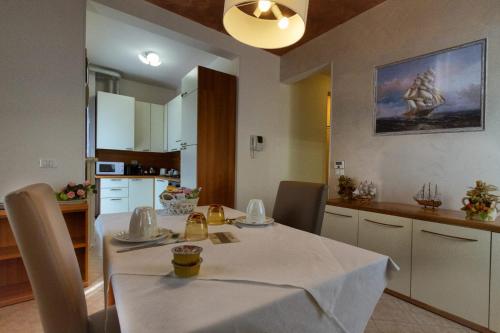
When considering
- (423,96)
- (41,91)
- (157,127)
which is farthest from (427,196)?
(157,127)

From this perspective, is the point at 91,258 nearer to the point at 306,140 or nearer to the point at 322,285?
the point at 322,285

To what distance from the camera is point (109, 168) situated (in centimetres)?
417

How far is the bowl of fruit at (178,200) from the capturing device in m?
1.54

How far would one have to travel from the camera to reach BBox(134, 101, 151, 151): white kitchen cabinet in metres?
4.52

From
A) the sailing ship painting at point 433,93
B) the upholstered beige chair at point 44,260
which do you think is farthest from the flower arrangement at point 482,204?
the upholstered beige chair at point 44,260

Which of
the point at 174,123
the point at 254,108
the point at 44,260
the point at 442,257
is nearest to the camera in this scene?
the point at 44,260

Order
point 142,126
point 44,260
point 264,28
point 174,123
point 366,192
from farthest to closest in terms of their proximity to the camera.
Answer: point 142,126, point 174,123, point 366,192, point 264,28, point 44,260

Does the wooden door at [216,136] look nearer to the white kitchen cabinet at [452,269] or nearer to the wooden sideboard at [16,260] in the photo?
the wooden sideboard at [16,260]

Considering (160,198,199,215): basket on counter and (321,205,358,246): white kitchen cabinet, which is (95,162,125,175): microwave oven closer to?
(160,198,199,215): basket on counter

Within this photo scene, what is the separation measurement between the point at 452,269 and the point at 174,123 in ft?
13.3

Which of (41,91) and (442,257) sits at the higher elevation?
(41,91)

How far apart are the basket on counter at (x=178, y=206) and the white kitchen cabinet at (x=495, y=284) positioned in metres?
1.88

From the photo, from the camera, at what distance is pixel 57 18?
210 centimetres

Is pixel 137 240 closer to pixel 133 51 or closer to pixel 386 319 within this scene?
pixel 386 319
